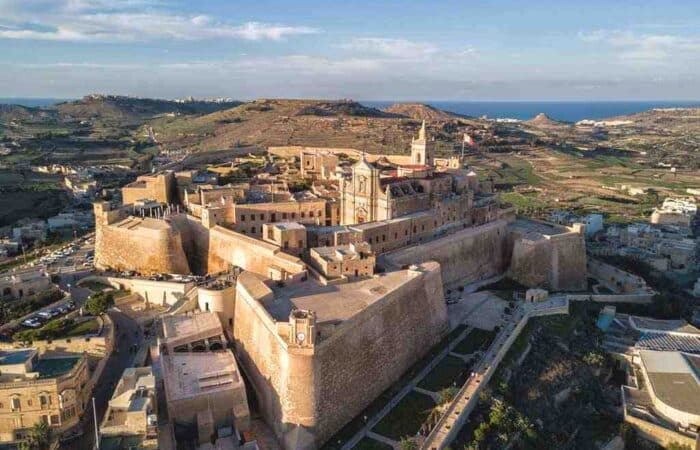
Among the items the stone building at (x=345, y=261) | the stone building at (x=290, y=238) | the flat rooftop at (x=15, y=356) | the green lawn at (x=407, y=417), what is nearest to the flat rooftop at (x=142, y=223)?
the stone building at (x=290, y=238)

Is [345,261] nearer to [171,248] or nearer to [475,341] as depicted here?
[475,341]

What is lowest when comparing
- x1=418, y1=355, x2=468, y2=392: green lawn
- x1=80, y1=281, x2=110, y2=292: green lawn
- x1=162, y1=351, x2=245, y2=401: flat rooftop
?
x1=418, y1=355, x2=468, y2=392: green lawn

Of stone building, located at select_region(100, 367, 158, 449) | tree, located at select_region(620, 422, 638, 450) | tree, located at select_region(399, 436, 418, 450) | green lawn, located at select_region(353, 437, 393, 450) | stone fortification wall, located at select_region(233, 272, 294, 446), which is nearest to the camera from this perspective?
stone building, located at select_region(100, 367, 158, 449)

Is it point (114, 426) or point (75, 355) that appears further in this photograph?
point (75, 355)

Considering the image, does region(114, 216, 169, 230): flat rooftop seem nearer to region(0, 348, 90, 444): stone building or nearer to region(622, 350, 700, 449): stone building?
region(0, 348, 90, 444): stone building

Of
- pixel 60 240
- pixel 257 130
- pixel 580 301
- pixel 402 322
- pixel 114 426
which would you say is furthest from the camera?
pixel 257 130

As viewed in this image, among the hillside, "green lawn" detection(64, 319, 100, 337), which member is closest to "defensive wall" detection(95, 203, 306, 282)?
"green lawn" detection(64, 319, 100, 337)

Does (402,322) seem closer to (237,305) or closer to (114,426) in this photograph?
(237,305)

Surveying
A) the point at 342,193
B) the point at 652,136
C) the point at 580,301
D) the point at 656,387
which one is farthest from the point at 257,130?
the point at 652,136
